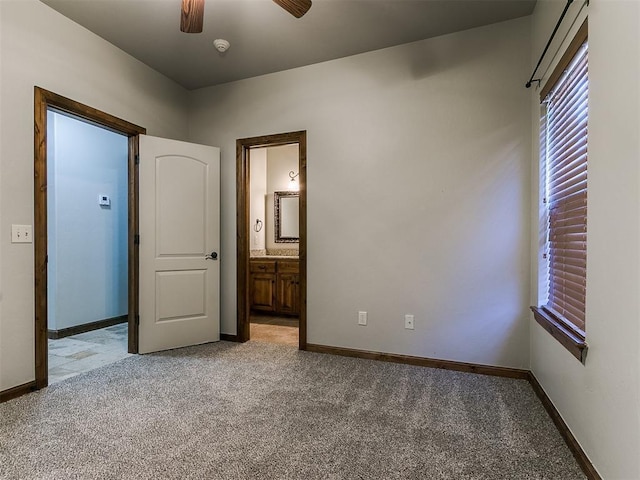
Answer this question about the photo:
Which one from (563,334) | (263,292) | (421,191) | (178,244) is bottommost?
(263,292)

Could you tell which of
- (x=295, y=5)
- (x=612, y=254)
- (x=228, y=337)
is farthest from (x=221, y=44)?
(x=612, y=254)

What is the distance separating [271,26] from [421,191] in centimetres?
176

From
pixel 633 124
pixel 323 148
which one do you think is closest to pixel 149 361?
pixel 323 148

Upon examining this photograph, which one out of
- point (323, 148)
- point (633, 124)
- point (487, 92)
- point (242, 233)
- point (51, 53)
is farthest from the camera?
point (242, 233)

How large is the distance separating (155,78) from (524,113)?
3327 mm

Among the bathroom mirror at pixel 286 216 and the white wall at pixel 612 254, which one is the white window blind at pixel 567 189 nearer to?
the white wall at pixel 612 254

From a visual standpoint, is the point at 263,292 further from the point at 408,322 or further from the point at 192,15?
the point at 192,15

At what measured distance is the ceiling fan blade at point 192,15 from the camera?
6.01ft

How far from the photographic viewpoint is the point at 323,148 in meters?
3.24

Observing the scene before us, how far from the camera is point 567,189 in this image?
2.00 m

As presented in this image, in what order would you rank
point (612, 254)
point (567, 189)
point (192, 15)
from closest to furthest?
point (612, 254)
point (192, 15)
point (567, 189)

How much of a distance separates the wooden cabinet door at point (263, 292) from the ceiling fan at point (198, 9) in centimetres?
333

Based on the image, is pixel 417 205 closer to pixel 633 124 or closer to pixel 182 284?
pixel 633 124

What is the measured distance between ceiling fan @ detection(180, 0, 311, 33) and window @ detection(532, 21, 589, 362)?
140 cm
